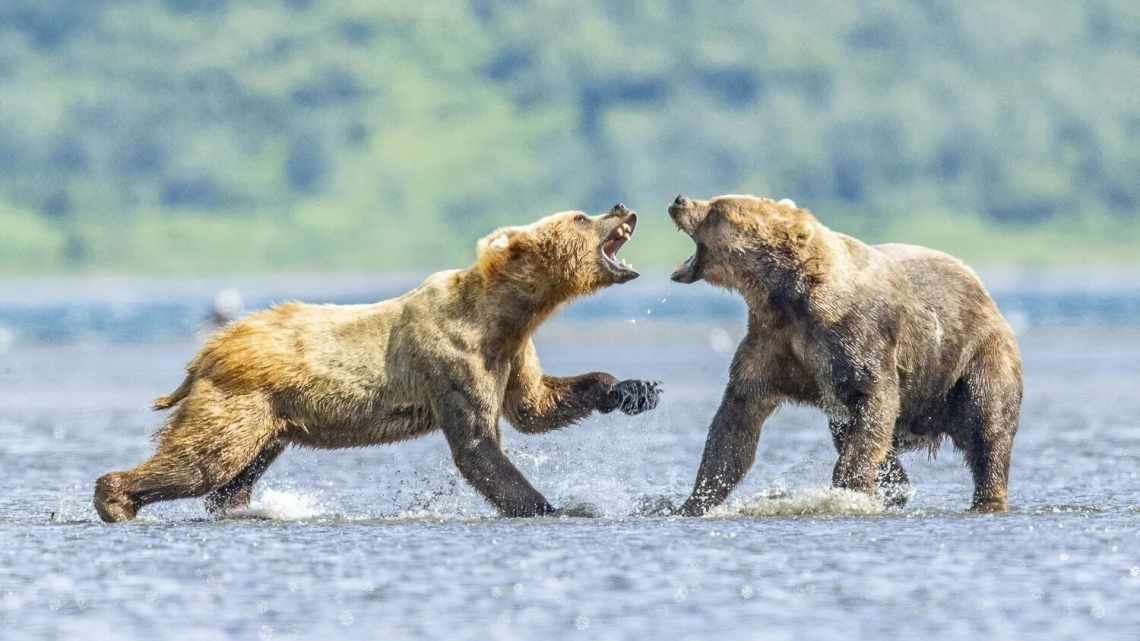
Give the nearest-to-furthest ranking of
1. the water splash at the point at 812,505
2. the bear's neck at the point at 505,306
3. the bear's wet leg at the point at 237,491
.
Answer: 1. the water splash at the point at 812,505
2. the bear's neck at the point at 505,306
3. the bear's wet leg at the point at 237,491

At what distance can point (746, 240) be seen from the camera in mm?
11703

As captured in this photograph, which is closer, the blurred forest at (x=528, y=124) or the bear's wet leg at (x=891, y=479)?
the bear's wet leg at (x=891, y=479)

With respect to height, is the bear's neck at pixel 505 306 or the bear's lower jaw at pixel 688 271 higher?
the bear's lower jaw at pixel 688 271

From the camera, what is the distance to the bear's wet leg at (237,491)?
12.2 meters

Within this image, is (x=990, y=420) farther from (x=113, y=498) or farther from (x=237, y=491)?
→ (x=113, y=498)

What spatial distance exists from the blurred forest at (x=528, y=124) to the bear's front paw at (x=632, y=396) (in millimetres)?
115181

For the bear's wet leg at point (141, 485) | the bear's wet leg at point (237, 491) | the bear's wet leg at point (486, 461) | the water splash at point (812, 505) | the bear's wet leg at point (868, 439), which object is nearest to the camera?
the bear's wet leg at point (868, 439)

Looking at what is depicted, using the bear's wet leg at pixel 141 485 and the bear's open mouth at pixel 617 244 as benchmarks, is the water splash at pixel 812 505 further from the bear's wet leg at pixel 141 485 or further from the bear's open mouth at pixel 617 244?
the bear's wet leg at pixel 141 485

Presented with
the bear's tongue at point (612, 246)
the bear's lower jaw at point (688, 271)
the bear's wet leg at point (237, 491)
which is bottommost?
the bear's wet leg at point (237, 491)

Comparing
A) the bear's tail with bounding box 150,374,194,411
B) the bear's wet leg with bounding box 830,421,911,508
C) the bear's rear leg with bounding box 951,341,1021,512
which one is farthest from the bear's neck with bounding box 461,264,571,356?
the bear's rear leg with bounding box 951,341,1021,512

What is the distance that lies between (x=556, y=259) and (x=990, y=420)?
94.8 inches

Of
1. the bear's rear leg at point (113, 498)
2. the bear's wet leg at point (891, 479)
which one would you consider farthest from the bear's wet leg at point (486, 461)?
the bear's rear leg at point (113, 498)

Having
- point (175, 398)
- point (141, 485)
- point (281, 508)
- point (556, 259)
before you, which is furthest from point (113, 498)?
point (556, 259)

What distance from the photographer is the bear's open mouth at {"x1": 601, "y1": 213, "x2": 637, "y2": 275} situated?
11.8 m
